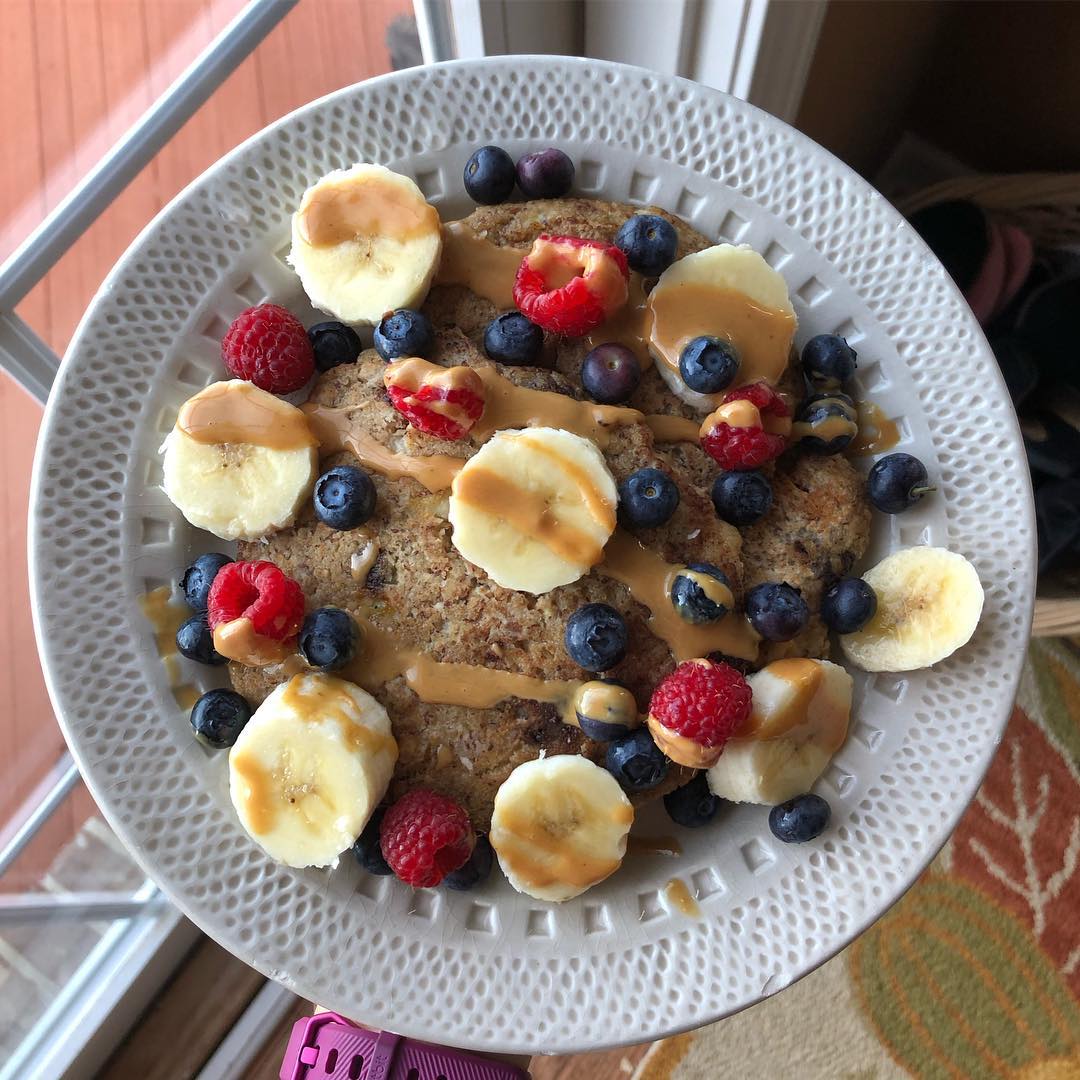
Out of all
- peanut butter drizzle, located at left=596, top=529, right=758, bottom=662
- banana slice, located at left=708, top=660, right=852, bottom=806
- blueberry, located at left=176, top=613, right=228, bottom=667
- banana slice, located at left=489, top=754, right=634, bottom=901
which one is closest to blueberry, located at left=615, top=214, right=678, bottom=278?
peanut butter drizzle, located at left=596, top=529, right=758, bottom=662

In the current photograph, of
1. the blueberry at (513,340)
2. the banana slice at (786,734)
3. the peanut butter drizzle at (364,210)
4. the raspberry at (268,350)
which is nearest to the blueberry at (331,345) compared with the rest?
the raspberry at (268,350)

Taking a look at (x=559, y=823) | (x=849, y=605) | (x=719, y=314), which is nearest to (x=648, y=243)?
(x=719, y=314)

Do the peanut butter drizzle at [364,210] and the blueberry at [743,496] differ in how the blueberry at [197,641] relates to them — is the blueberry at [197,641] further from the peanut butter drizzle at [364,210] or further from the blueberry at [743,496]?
the blueberry at [743,496]

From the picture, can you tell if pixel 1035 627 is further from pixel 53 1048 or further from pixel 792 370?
pixel 53 1048

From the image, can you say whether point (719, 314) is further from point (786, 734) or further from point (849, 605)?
point (786, 734)

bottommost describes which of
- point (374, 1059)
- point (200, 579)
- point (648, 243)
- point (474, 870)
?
point (374, 1059)

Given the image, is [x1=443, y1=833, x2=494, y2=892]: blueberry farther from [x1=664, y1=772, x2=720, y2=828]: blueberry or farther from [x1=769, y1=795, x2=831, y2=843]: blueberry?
[x1=769, y1=795, x2=831, y2=843]: blueberry
